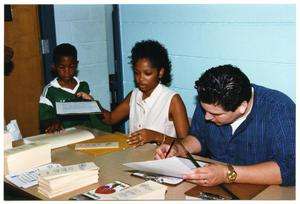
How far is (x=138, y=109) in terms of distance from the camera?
279 centimetres

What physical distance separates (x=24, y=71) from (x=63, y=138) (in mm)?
1507

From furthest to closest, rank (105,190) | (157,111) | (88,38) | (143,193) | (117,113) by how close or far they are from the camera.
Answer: (88,38), (117,113), (157,111), (105,190), (143,193)

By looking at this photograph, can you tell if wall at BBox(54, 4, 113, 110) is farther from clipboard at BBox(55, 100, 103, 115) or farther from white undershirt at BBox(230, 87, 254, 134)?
white undershirt at BBox(230, 87, 254, 134)

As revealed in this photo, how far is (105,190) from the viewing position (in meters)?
1.63

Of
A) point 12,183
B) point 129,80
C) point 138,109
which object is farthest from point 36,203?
point 129,80

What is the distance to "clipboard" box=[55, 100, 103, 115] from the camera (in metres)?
2.31

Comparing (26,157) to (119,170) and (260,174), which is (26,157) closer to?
(119,170)

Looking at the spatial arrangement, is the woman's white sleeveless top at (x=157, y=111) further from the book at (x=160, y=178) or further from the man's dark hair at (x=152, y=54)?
the book at (x=160, y=178)

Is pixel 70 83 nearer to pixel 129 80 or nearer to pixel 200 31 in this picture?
pixel 129 80

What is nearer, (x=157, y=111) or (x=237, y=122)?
(x=237, y=122)

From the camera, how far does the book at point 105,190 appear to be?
158 centimetres

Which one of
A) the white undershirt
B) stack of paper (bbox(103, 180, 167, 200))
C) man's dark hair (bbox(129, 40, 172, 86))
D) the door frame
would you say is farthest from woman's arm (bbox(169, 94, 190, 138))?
the door frame

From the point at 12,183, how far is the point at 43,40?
210 cm

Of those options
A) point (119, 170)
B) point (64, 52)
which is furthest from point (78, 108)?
point (64, 52)
